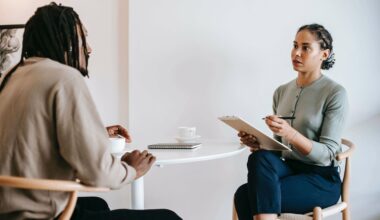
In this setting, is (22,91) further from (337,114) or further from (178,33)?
(178,33)

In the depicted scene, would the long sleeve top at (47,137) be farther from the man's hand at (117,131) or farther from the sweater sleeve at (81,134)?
the man's hand at (117,131)

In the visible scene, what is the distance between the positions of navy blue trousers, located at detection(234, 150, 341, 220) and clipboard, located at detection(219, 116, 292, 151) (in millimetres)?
49

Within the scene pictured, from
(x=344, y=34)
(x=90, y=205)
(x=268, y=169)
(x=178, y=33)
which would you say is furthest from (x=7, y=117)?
(x=344, y=34)

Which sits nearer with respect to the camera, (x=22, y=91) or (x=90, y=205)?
(x=22, y=91)

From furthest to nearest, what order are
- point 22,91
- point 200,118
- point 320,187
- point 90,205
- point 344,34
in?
point 200,118 < point 344,34 < point 320,187 < point 90,205 < point 22,91

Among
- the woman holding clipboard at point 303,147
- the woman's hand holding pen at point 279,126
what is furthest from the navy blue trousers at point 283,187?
the woman's hand holding pen at point 279,126

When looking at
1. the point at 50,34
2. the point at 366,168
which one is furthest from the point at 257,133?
the point at 366,168

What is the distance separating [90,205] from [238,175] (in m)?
1.08

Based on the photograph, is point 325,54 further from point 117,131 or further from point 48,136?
point 48,136

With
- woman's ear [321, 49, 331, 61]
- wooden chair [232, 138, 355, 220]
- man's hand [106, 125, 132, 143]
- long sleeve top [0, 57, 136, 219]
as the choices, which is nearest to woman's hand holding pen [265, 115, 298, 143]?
wooden chair [232, 138, 355, 220]

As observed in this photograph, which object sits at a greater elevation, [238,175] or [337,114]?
[337,114]

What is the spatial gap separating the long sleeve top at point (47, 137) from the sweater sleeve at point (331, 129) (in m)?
0.92

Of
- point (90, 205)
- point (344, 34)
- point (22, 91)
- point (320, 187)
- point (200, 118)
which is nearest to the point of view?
point (22, 91)

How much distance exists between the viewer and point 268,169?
65.0 inches
